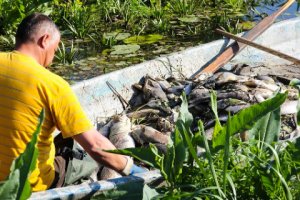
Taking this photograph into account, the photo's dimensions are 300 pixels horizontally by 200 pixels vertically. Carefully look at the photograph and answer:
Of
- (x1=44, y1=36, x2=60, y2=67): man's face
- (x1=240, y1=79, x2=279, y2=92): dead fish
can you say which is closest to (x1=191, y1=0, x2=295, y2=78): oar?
(x1=240, y1=79, x2=279, y2=92): dead fish

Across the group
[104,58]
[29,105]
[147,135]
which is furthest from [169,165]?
[104,58]

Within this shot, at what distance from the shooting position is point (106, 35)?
340 inches

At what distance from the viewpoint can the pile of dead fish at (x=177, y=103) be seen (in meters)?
5.16

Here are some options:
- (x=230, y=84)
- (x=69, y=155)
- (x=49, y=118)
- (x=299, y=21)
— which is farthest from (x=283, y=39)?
(x=49, y=118)

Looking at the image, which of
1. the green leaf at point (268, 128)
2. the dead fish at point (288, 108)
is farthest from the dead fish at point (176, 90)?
the green leaf at point (268, 128)

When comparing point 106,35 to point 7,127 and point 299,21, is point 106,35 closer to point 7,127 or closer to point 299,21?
point 299,21

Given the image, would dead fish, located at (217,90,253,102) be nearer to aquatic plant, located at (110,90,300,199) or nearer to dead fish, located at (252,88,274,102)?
dead fish, located at (252,88,274,102)

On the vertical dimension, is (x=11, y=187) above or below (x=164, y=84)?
above

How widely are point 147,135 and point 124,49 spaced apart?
119 inches

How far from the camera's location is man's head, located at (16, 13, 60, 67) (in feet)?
12.1

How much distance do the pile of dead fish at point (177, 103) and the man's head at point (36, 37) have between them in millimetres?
1361

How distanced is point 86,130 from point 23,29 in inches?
23.4

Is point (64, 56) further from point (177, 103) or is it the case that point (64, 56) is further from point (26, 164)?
point (26, 164)

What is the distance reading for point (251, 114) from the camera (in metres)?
2.97
